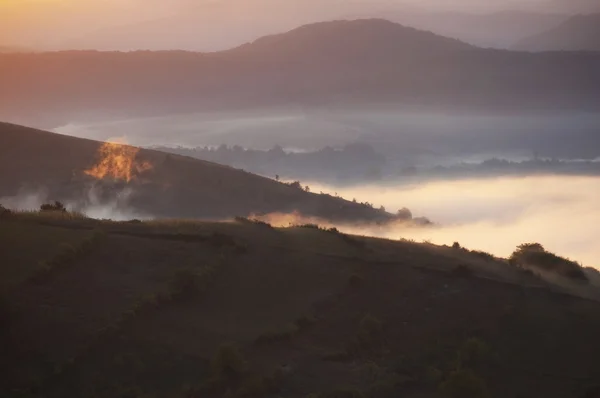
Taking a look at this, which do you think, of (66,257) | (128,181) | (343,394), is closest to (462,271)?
(343,394)

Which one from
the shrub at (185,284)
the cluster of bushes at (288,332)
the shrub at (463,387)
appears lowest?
the shrub at (463,387)

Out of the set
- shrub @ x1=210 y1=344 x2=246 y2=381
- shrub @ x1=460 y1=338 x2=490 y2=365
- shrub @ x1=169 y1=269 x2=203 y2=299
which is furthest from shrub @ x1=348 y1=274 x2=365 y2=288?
shrub @ x1=210 y1=344 x2=246 y2=381

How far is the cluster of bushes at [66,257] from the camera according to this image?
23.5 meters

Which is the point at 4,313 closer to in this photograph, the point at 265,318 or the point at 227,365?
the point at 227,365

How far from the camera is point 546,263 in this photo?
3781cm

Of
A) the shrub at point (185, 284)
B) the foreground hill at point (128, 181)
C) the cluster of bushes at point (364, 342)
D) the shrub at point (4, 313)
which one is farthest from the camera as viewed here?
the foreground hill at point (128, 181)

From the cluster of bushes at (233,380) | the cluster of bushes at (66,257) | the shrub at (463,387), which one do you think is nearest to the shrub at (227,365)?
the cluster of bushes at (233,380)

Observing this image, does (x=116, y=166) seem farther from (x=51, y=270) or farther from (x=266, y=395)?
(x=266, y=395)

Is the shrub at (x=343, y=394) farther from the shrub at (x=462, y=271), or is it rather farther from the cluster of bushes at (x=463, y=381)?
the shrub at (x=462, y=271)

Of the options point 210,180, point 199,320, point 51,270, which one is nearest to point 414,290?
point 199,320

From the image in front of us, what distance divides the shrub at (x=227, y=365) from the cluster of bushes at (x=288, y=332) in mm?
2396

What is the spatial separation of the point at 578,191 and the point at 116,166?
153305 mm

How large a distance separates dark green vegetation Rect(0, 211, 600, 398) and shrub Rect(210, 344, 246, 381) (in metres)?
0.03

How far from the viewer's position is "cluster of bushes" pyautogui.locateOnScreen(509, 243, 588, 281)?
36344mm
